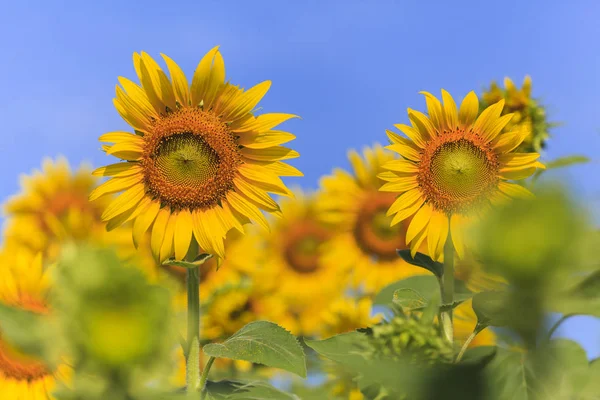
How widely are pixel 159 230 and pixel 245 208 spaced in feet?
0.95

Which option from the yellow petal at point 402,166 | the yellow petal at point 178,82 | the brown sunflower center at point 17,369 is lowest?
the brown sunflower center at point 17,369

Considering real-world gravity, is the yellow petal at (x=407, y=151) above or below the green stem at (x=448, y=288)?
above

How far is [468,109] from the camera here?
2.41 metres

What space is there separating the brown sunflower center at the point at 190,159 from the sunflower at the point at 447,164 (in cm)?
54

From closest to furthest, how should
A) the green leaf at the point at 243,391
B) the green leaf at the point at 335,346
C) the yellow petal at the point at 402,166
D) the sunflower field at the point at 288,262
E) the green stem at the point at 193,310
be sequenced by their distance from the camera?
the sunflower field at the point at 288,262
the green leaf at the point at 335,346
the green leaf at the point at 243,391
the green stem at the point at 193,310
the yellow petal at the point at 402,166

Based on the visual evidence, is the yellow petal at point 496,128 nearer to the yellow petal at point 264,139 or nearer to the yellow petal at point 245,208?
the yellow petal at point 264,139

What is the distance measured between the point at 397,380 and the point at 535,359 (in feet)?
0.29

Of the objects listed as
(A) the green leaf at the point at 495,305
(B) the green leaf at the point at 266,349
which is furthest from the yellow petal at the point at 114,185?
(A) the green leaf at the point at 495,305

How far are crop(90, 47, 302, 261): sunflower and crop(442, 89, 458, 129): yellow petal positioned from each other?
1.71ft

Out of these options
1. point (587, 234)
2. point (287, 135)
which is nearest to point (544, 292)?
point (587, 234)

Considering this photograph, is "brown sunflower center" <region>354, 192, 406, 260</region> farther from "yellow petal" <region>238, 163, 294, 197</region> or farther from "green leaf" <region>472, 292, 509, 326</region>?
"green leaf" <region>472, 292, 509, 326</region>

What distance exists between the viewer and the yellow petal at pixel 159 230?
231 cm

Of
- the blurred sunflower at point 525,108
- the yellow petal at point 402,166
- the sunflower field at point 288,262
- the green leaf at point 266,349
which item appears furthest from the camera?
the blurred sunflower at point 525,108

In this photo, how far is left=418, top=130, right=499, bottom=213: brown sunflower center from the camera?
2.39m
